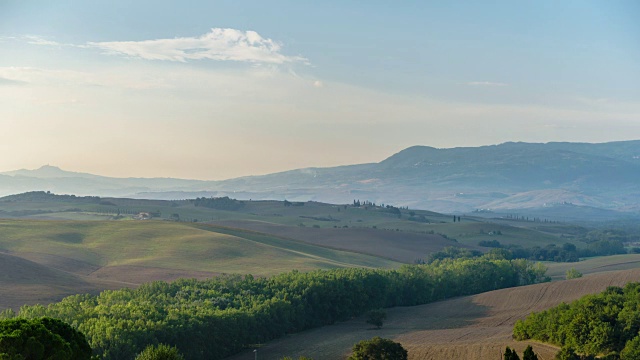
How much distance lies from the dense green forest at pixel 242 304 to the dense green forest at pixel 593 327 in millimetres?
25060

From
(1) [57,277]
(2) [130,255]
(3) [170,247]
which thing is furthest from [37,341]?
Result: (3) [170,247]

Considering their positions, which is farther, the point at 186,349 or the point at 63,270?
the point at 63,270

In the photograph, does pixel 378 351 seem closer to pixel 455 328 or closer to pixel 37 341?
pixel 455 328

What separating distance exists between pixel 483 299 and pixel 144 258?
60768 mm

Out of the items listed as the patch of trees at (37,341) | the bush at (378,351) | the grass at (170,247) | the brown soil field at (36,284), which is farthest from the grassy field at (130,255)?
the patch of trees at (37,341)

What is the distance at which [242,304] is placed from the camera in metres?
91.4

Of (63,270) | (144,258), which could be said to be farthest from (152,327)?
(144,258)

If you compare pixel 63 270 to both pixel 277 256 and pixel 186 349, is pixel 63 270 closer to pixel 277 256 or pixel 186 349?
pixel 277 256

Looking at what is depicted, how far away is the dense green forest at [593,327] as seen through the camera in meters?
72.2

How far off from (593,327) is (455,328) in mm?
22042

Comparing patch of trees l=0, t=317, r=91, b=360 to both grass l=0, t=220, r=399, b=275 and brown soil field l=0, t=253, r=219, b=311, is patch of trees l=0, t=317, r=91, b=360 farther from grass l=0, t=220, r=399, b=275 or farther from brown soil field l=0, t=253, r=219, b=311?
grass l=0, t=220, r=399, b=275

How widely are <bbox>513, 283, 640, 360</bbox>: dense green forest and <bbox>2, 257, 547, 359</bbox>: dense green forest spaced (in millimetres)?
25060

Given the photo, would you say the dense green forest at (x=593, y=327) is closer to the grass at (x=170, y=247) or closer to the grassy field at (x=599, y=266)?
the grass at (x=170, y=247)

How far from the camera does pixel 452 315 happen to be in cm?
10431
